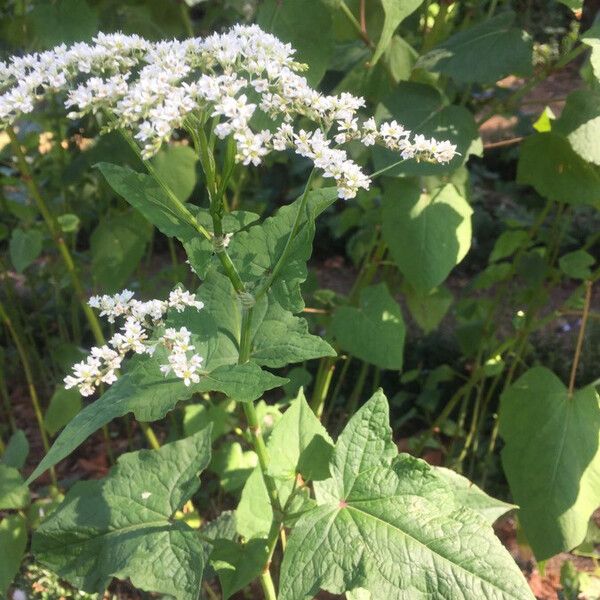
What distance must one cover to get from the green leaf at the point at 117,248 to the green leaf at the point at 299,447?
1.69 feet

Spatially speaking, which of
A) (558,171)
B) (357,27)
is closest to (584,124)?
(558,171)

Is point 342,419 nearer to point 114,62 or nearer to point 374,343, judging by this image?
point 374,343

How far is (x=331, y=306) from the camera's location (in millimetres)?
1750

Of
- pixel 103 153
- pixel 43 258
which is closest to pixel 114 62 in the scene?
pixel 103 153

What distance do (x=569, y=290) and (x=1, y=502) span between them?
2.34 m

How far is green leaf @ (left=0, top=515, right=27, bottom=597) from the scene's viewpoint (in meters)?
1.32

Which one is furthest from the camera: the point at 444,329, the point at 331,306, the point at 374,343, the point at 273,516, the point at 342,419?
the point at 444,329

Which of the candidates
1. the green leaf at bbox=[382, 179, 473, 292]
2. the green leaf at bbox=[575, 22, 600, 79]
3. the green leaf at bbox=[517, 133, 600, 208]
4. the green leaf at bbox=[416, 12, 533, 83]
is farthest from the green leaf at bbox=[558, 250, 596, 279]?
the green leaf at bbox=[575, 22, 600, 79]

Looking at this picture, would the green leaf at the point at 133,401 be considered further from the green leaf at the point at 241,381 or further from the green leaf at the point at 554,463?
the green leaf at the point at 554,463

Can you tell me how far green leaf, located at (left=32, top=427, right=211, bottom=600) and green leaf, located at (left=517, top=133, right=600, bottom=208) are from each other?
31.6 inches

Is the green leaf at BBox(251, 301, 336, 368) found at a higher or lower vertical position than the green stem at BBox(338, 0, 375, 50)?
lower

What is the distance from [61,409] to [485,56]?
1.10 m

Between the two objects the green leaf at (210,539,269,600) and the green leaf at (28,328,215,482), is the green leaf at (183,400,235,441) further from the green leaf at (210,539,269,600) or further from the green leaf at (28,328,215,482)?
the green leaf at (28,328,215,482)

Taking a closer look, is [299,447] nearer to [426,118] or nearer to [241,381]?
[241,381]
